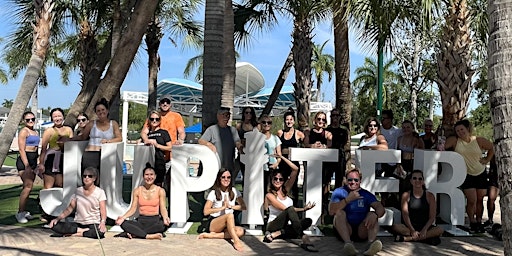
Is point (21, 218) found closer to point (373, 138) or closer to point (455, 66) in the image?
point (373, 138)

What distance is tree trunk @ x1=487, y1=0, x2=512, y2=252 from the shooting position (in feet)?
9.57

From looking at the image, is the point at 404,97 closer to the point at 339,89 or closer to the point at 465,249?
the point at 339,89

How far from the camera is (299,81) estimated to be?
13.8 metres

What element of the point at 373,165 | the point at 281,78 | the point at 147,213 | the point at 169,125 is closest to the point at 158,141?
the point at 169,125

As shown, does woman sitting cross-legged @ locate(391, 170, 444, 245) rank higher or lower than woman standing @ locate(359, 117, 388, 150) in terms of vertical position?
lower

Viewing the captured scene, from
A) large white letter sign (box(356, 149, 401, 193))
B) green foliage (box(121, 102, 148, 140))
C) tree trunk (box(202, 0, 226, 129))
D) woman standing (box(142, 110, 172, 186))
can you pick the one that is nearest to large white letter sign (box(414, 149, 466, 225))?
large white letter sign (box(356, 149, 401, 193))

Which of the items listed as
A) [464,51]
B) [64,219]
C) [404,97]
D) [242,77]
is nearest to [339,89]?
[464,51]

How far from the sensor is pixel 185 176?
6.81 m

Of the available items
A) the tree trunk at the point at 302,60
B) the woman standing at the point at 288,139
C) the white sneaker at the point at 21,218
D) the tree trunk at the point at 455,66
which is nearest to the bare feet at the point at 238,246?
the woman standing at the point at 288,139

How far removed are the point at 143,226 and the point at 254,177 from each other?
5.22 ft

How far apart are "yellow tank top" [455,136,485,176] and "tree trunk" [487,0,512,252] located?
161 inches

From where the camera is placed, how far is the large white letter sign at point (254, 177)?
22.0ft

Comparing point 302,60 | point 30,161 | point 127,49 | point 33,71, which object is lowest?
point 30,161

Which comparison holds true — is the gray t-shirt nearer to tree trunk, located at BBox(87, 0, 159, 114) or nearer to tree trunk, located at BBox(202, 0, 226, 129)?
tree trunk, located at BBox(202, 0, 226, 129)
